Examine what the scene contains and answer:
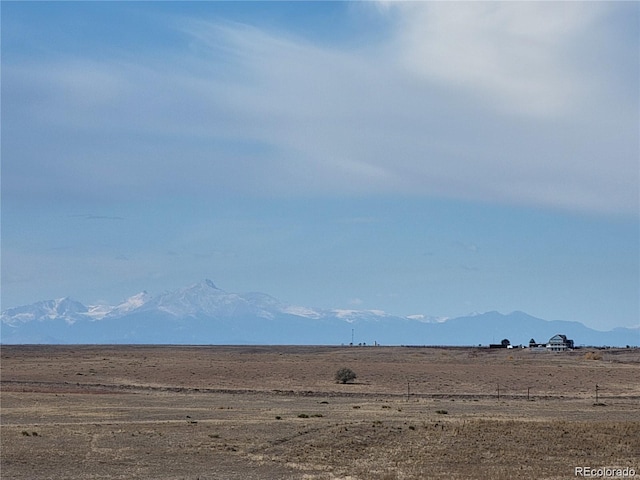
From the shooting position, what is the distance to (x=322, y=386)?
90125 millimetres

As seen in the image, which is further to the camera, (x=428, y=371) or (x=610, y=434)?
(x=428, y=371)

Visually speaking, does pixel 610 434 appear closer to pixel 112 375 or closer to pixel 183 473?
pixel 183 473

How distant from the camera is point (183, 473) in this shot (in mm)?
38312

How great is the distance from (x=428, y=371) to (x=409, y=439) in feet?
216

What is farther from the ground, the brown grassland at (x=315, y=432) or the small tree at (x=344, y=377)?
the small tree at (x=344, y=377)

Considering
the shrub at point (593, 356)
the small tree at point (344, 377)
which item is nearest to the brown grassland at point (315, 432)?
the small tree at point (344, 377)

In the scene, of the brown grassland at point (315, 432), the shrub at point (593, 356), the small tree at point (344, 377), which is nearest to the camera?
the brown grassland at point (315, 432)

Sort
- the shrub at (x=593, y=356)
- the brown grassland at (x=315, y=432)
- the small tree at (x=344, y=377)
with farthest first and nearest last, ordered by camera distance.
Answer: the shrub at (x=593, y=356) < the small tree at (x=344, y=377) < the brown grassland at (x=315, y=432)

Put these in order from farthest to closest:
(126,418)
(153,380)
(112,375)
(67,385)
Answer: (112,375), (153,380), (67,385), (126,418)

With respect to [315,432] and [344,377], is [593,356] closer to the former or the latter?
[344,377]

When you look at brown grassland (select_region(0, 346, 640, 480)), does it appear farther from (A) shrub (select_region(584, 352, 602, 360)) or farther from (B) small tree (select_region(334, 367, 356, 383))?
(A) shrub (select_region(584, 352, 602, 360))

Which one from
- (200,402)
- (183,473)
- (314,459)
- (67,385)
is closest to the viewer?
(183,473)

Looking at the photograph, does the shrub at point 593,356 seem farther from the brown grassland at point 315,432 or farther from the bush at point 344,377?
the bush at point 344,377

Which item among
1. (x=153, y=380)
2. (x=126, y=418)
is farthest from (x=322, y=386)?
(x=126, y=418)
